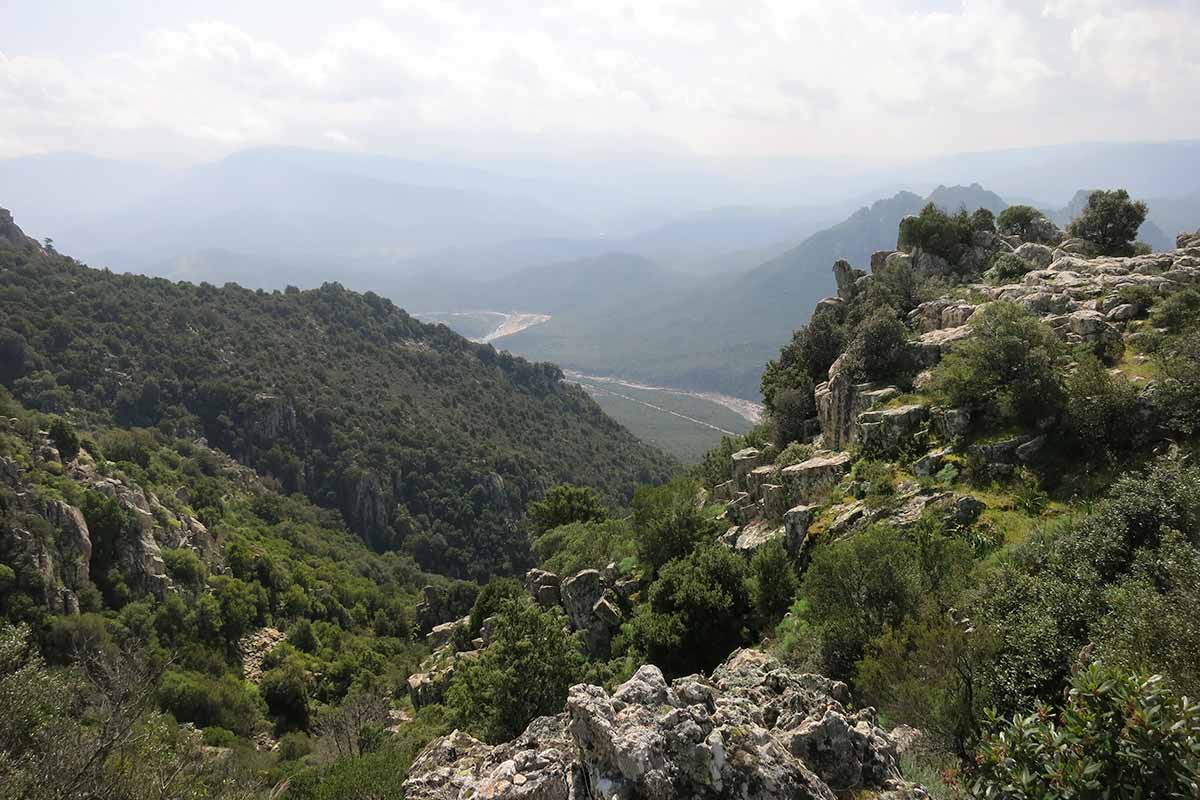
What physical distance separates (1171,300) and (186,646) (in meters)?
46.8

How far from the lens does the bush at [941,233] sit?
36.6m

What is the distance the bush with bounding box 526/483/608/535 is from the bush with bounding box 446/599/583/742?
72.2ft

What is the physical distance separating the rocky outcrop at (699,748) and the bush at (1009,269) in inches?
1115

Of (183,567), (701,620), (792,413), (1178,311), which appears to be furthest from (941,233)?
(183,567)

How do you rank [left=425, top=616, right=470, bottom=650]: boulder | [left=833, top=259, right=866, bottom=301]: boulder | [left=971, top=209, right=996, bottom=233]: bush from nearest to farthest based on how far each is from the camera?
[left=971, top=209, right=996, bottom=233]: bush → [left=833, top=259, right=866, bottom=301]: boulder → [left=425, top=616, right=470, bottom=650]: boulder

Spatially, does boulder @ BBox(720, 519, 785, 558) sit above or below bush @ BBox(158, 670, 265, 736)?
above

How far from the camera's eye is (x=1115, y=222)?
33438mm

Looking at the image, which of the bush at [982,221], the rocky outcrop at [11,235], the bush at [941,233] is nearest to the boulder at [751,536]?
the bush at [941,233]

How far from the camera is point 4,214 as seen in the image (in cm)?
7944

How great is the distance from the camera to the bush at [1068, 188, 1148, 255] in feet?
109

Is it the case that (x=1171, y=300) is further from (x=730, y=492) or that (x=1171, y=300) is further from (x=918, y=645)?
(x=730, y=492)

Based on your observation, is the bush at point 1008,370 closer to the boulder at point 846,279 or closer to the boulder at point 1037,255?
the boulder at point 1037,255

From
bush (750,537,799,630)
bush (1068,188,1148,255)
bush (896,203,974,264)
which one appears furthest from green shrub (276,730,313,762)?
bush (1068,188,1148,255)

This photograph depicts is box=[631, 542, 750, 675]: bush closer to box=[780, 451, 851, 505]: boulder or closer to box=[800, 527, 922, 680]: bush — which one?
box=[780, 451, 851, 505]: boulder
